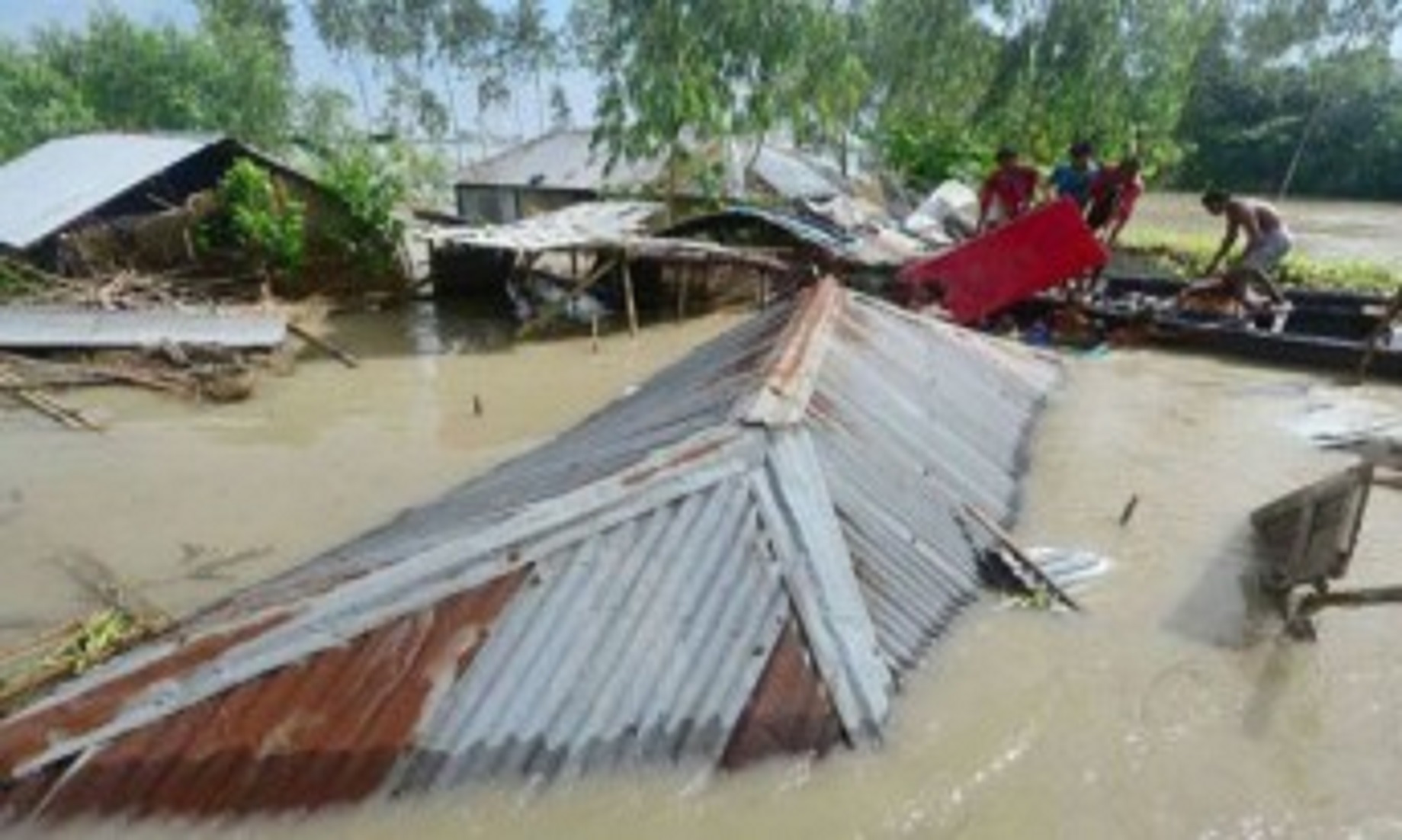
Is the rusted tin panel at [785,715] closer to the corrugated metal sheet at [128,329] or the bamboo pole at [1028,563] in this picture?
the bamboo pole at [1028,563]

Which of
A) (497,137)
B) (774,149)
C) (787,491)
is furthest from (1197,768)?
(497,137)

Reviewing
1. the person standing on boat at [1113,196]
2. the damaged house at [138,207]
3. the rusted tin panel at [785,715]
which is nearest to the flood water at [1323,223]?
the person standing on boat at [1113,196]

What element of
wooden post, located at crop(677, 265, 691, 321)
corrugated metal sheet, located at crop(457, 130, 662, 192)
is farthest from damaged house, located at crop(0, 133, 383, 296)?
corrugated metal sheet, located at crop(457, 130, 662, 192)

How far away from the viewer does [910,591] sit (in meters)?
5.77

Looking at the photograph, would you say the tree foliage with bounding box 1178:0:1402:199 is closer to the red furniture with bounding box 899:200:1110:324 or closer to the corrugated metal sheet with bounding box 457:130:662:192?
the corrugated metal sheet with bounding box 457:130:662:192

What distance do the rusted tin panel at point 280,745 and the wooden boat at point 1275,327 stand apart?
10309 mm

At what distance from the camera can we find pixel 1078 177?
13961mm

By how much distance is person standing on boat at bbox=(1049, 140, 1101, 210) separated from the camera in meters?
13.8

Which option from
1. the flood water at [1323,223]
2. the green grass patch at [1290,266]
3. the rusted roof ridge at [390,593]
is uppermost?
the rusted roof ridge at [390,593]

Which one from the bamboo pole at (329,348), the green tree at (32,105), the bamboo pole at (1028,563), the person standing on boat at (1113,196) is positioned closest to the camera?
the bamboo pole at (1028,563)

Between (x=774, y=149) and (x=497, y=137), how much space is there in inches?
A: 1434

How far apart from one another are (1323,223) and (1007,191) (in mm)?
19666

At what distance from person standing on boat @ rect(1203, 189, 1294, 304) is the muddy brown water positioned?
1210 millimetres

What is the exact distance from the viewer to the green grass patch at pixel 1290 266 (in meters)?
16.4
